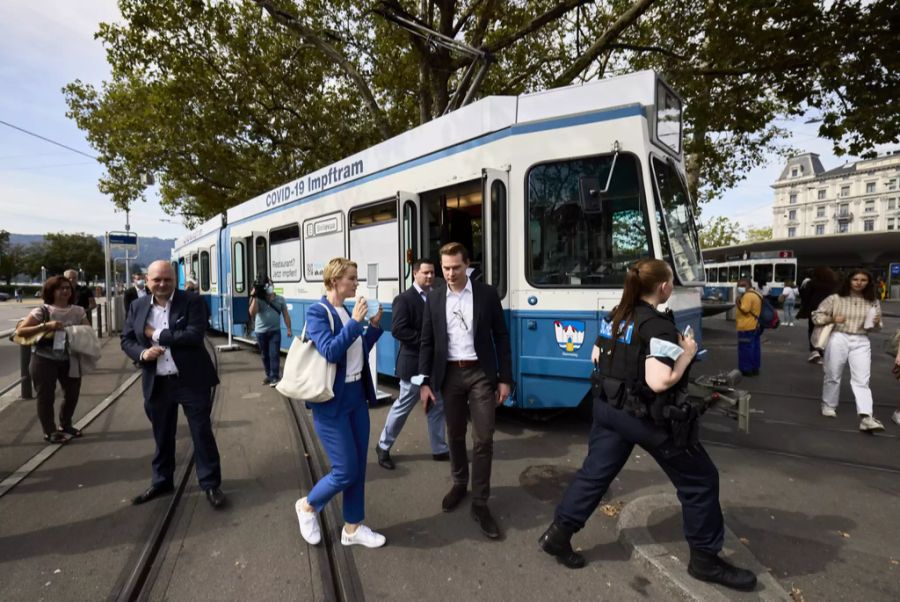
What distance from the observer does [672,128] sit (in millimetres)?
4758

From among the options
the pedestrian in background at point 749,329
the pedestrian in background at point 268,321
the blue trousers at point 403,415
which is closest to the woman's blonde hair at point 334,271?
the blue trousers at point 403,415

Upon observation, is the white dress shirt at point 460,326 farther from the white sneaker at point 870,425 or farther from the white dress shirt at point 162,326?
the white sneaker at point 870,425

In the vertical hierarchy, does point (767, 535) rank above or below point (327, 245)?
below

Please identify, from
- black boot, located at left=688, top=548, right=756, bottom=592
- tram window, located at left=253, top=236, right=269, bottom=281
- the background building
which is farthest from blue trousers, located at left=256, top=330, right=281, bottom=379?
the background building

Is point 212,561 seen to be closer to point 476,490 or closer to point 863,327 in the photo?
point 476,490

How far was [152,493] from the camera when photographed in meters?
3.60

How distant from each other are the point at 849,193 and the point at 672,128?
94.9m

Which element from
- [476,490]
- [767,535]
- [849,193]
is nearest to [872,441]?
[767,535]

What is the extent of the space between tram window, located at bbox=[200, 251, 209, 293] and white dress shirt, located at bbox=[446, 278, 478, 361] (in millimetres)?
11869

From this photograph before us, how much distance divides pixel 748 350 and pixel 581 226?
573 cm

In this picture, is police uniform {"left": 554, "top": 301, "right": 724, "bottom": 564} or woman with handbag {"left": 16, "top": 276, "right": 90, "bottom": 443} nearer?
police uniform {"left": 554, "top": 301, "right": 724, "bottom": 564}

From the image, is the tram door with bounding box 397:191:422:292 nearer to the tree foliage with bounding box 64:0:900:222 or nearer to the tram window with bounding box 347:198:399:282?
the tram window with bounding box 347:198:399:282

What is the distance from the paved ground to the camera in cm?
262

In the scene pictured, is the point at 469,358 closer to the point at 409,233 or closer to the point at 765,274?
the point at 409,233
